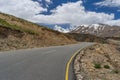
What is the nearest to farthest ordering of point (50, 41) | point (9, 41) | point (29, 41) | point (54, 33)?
point (9, 41) → point (29, 41) → point (50, 41) → point (54, 33)

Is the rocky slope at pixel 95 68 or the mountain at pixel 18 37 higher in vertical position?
the mountain at pixel 18 37

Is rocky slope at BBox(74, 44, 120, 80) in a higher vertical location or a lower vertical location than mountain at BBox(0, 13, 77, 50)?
lower

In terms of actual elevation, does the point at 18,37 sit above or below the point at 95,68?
above

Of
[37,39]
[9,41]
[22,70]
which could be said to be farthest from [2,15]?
[22,70]

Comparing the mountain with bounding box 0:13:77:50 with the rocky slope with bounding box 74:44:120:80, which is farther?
the mountain with bounding box 0:13:77:50

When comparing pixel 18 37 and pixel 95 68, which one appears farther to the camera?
pixel 18 37

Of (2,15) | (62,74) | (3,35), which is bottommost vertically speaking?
(62,74)

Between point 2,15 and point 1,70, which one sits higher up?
point 2,15

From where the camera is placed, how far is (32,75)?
1523cm

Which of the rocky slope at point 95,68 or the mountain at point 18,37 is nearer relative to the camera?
the rocky slope at point 95,68

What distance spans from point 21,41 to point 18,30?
325 cm

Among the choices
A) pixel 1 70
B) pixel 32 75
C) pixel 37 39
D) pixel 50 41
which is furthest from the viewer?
pixel 50 41

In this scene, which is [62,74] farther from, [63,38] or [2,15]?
[63,38]

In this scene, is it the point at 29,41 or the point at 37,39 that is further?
the point at 37,39
